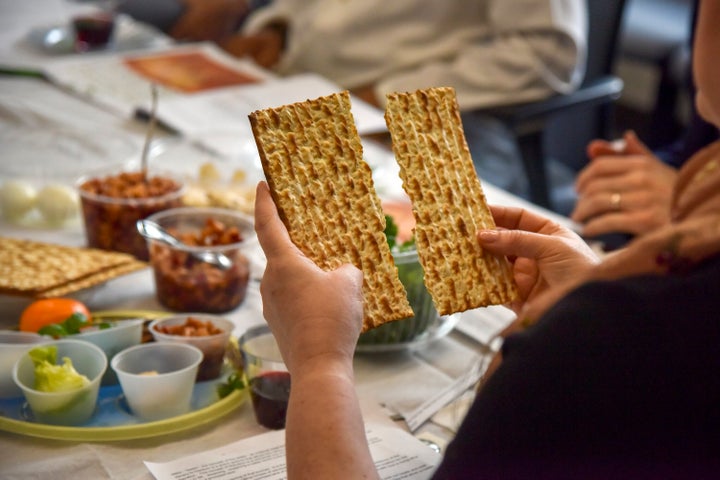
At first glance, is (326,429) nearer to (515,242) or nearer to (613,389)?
(613,389)

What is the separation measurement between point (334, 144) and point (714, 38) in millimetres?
421

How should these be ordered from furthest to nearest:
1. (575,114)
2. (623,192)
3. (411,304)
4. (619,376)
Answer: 1. (575,114)
2. (623,192)
3. (411,304)
4. (619,376)

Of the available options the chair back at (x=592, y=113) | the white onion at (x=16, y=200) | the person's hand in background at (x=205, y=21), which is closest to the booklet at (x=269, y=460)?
the white onion at (x=16, y=200)

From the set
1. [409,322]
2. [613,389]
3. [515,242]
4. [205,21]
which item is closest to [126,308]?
[409,322]

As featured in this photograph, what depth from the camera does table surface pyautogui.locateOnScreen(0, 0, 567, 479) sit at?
1.08 m

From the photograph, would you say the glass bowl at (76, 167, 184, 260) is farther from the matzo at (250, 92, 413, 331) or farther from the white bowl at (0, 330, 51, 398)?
the matzo at (250, 92, 413, 331)

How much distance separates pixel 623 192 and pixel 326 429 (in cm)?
129

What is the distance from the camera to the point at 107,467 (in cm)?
107

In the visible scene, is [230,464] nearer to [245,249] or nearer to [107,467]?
[107,467]

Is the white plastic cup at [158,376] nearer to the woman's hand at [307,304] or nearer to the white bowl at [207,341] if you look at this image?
the white bowl at [207,341]

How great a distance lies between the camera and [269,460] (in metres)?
1.08

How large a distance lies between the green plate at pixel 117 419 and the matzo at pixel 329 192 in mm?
304

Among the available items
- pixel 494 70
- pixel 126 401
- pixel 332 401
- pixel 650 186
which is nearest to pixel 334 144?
pixel 332 401

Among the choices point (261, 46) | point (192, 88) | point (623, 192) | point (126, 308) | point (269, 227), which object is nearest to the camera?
point (269, 227)
